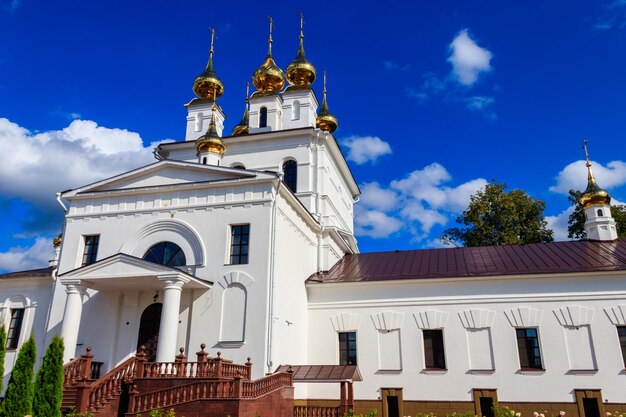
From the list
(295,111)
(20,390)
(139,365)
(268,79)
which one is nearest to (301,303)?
(139,365)

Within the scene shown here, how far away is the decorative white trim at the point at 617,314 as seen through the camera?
686 inches

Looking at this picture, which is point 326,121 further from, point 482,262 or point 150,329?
point 150,329

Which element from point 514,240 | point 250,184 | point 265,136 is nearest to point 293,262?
point 250,184

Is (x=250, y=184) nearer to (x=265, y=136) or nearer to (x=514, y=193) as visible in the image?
(x=265, y=136)

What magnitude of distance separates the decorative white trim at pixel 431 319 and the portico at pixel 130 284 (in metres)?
7.61

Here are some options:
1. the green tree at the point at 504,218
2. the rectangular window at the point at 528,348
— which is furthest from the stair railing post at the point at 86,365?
the green tree at the point at 504,218

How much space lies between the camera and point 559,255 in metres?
Answer: 20.3

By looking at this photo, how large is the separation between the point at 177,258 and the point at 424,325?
9003 mm

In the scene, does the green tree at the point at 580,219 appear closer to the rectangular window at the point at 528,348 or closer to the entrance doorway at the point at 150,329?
the rectangular window at the point at 528,348

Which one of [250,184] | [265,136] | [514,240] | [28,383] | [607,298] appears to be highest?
[265,136]

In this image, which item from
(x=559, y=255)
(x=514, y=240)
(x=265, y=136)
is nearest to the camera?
(x=559, y=255)

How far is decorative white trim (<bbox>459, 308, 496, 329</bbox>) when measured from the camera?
1825 cm

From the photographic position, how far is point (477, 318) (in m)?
18.4

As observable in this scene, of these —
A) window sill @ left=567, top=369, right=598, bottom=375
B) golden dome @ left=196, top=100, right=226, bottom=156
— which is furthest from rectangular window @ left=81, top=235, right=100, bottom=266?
window sill @ left=567, top=369, right=598, bottom=375
